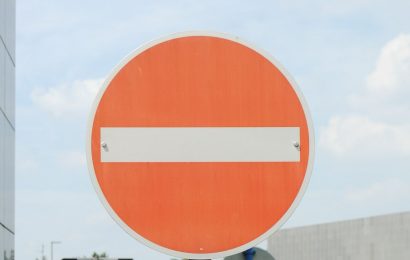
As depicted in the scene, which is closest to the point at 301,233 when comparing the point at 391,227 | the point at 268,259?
the point at 391,227

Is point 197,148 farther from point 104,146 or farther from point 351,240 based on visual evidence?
point 351,240

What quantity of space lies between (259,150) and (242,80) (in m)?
0.22

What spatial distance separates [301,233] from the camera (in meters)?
73.2

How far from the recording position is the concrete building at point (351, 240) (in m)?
59.0
